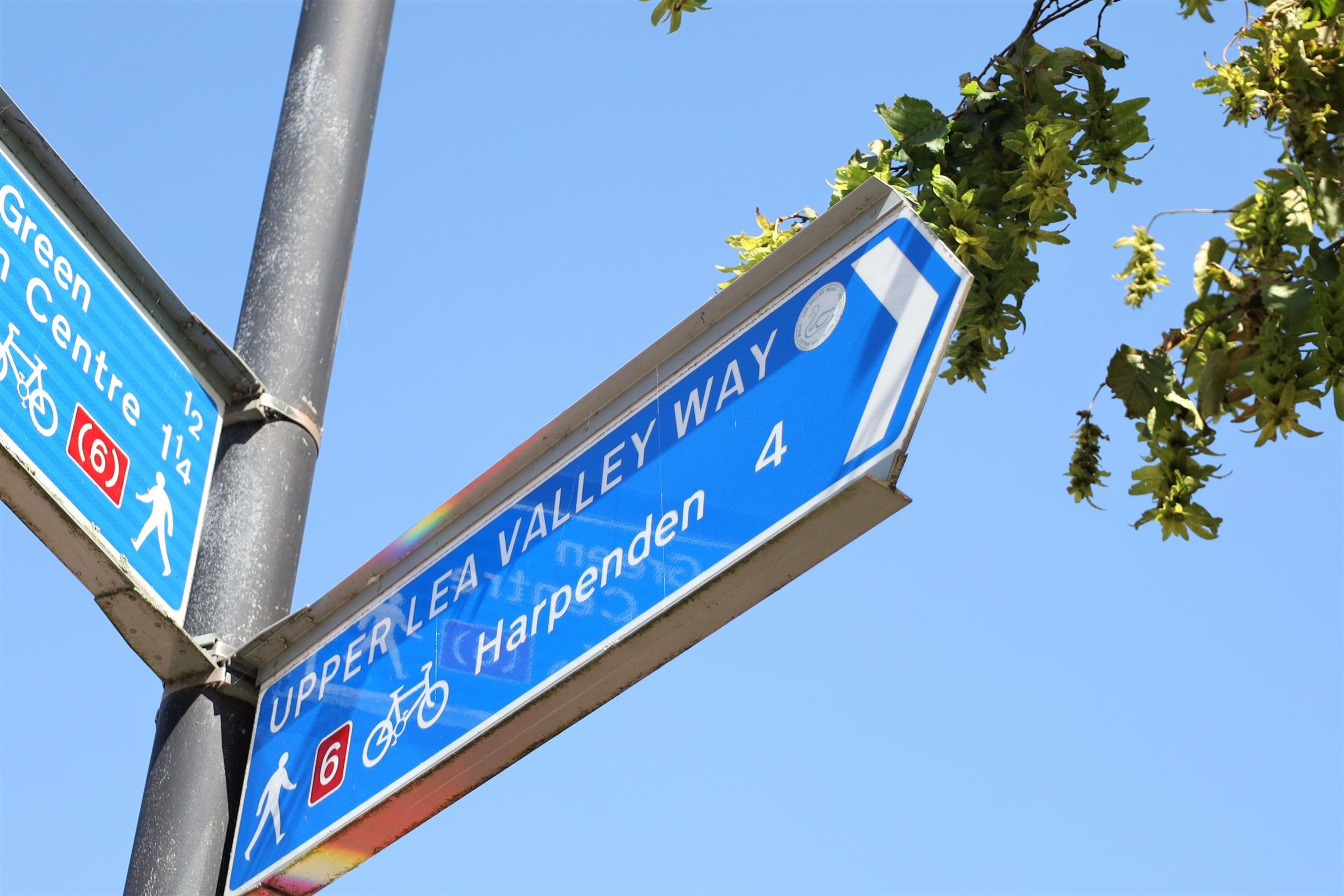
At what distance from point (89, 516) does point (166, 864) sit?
1.70 feet

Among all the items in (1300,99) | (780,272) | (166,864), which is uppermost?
(1300,99)

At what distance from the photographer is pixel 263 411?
2.53 metres

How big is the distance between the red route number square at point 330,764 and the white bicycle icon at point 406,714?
0.05 m

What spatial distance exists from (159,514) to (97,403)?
7.9 inches

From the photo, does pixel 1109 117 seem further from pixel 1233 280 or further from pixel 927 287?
pixel 927 287

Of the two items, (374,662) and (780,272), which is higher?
(780,272)

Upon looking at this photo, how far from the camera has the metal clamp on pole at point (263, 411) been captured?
2.53 m

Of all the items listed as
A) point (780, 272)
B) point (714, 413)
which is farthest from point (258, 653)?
point (780, 272)

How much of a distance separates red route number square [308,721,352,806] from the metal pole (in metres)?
0.18

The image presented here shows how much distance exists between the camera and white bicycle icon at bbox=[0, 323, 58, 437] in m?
2.06

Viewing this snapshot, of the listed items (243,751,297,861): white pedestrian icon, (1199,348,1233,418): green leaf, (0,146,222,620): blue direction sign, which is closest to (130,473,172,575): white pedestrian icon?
(0,146,222,620): blue direction sign

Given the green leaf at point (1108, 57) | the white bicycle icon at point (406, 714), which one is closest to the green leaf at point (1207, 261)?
the green leaf at point (1108, 57)

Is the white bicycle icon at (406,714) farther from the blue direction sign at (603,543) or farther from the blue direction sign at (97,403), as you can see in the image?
the blue direction sign at (97,403)

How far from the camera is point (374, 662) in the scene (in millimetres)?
2223
